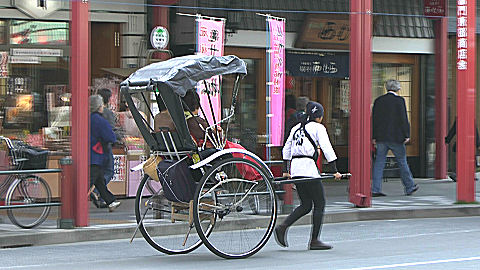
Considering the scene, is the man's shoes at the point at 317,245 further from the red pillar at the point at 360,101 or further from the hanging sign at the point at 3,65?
the hanging sign at the point at 3,65

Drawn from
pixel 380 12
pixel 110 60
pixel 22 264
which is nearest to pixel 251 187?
pixel 22 264

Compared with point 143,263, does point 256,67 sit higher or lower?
higher

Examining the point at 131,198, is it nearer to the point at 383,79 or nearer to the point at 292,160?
the point at 292,160

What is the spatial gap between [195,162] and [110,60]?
7232mm

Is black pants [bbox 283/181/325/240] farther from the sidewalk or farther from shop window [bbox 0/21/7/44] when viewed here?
shop window [bbox 0/21/7/44]

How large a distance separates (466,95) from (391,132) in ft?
6.27

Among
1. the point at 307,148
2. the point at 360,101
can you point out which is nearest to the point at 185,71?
the point at 307,148

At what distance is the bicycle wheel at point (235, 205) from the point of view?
1062 centimetres

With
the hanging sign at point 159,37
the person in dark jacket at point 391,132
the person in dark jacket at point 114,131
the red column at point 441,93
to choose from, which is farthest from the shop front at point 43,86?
the red column at point 441,93

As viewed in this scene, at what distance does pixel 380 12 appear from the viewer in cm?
2011

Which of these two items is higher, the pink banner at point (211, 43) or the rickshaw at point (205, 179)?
the pink banner at point (211, 43)

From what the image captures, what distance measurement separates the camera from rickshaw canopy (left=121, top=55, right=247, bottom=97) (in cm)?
1064

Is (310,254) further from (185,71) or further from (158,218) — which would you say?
(185,71)

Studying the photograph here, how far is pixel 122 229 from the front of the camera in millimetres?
12852
